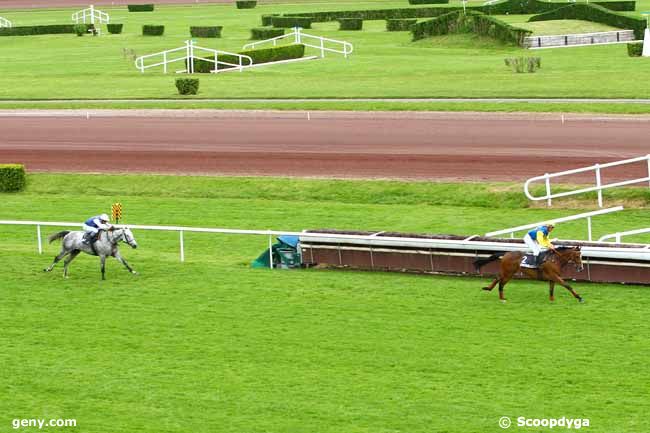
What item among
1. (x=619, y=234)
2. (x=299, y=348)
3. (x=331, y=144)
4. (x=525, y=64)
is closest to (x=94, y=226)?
(x=299, y=348)

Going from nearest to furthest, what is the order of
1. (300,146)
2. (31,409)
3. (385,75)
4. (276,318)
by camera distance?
1. (31,409)
2. (276,318)
3. (300,146)
4. (385,75)

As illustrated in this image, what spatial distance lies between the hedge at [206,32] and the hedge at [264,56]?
10.2 meters

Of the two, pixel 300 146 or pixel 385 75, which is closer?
pixel 300 146

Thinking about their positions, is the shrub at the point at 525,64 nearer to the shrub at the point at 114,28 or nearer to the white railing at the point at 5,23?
the shrub at the point at 114,28

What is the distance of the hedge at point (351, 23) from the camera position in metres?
68.9

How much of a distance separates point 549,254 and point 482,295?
4.05ft

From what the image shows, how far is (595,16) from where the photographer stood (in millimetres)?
59469

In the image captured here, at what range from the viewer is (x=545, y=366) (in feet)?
51.2

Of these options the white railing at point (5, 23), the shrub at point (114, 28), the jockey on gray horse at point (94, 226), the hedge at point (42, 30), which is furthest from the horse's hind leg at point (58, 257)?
the white railing at point (5, 23)

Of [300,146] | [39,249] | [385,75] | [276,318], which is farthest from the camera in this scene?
[385,75]

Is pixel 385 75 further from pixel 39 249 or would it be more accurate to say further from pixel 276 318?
pixel 276 318

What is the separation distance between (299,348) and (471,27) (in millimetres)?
44061

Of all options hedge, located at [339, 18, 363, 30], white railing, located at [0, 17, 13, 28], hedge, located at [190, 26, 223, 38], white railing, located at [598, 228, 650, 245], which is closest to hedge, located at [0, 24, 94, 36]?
white railing, located at [0, 17, 13, 28]

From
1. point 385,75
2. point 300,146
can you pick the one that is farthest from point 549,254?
point 385,75
